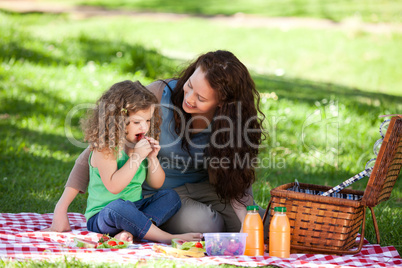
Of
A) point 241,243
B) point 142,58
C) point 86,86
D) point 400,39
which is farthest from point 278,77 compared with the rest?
point 241,243

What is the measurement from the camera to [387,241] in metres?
3.09

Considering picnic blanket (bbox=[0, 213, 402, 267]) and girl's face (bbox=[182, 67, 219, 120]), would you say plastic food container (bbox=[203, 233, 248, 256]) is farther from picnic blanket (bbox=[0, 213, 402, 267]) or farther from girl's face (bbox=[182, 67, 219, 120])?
girl's face (bbox=[182, 67, 219, 120])

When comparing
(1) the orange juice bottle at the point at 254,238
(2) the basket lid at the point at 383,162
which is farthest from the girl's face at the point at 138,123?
(2) the basket lid at the point at 383,162

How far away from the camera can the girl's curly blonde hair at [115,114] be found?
283 cm

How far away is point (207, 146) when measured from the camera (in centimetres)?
303

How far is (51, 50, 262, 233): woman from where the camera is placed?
2.92 meters

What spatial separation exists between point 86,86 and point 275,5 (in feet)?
40.6

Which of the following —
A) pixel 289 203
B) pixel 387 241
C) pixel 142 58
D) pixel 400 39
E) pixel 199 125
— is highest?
pixel 400 39

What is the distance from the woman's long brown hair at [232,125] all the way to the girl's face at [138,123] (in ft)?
1.23

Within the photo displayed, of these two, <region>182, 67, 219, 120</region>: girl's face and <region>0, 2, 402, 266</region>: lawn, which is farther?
<region>0, 2, 402, 266</region>: lawn

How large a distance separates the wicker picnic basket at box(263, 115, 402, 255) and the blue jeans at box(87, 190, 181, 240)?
1.92 feet

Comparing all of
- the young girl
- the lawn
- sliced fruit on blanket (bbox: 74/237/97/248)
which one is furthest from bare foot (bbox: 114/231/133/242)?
the lawn

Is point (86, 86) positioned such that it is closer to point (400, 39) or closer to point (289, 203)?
point (289, 203)

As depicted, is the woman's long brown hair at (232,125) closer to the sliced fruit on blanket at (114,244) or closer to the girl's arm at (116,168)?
the girl's arm at (116,168)
